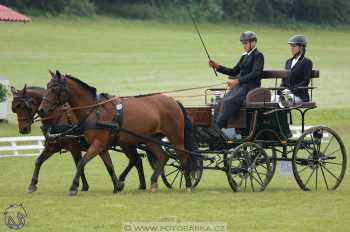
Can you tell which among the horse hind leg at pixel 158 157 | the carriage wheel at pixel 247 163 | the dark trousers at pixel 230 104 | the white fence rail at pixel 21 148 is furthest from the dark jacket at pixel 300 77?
the white fence rail at pixel 21 148

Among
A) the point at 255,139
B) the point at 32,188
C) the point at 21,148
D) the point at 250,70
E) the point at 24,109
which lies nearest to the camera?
the point at 24,109

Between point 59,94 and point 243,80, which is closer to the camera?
point 59,94

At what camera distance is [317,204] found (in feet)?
44.4

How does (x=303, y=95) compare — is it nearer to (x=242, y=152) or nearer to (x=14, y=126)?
(x=242, y=152)

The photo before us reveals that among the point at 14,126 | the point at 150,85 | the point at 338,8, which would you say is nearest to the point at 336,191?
the point at 14,126

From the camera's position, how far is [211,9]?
63625 mm

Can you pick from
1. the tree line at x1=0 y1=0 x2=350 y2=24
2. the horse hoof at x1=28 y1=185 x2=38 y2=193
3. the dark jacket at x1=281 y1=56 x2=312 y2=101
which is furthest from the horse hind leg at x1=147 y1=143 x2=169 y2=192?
the tree line at x1=0 y1=0 x2=350 y2=24

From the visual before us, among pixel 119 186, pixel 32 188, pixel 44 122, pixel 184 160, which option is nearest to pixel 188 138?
pixel 184 160

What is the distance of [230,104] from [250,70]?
23.6 inches

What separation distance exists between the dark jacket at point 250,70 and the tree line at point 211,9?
41159 millimetres

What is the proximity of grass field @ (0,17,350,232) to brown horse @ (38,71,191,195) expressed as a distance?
1.98 feet

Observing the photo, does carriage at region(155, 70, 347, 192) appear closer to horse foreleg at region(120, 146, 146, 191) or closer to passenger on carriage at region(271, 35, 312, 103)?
passenger on carriage at region(271, 35, 312, 103)

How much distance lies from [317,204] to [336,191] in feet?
6.25

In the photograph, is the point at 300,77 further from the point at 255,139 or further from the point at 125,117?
the point at 125,117
